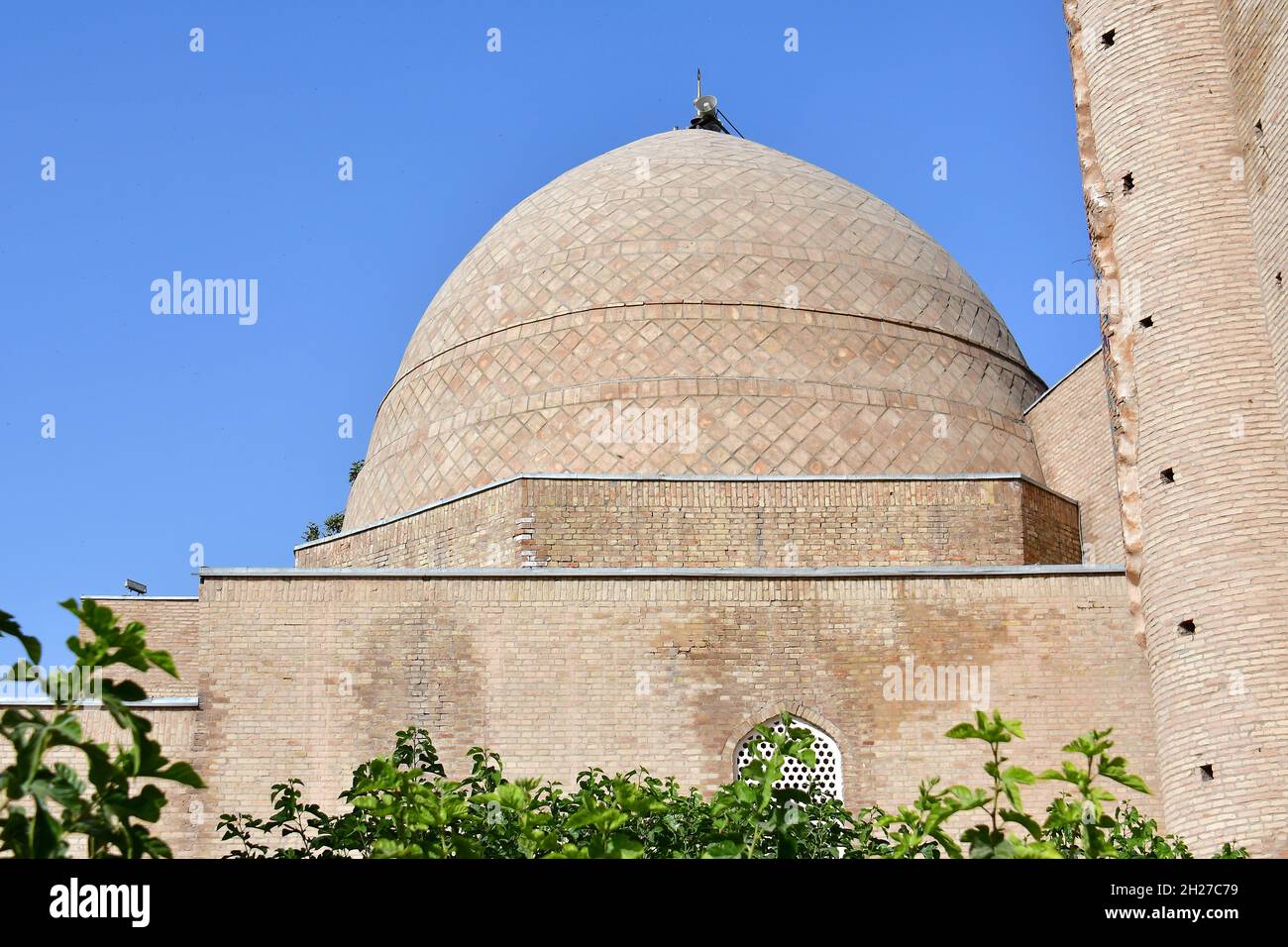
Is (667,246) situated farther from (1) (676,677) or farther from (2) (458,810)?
(2) (458,810)

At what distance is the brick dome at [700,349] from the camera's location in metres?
12.1

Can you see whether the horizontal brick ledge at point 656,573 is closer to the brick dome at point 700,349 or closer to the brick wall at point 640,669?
the brick wall at point 640,669

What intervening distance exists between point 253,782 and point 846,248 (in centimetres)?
702

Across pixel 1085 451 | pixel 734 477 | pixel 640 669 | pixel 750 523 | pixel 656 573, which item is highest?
pixel 1085 451

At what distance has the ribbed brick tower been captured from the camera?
8.41 m

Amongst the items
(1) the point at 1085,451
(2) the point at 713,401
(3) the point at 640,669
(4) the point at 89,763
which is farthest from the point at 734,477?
(4) the point at 89,763

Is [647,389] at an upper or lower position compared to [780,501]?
upper

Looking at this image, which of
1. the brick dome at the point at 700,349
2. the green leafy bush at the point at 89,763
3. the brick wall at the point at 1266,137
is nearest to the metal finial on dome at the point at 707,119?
the brick dome at the point at 700,349

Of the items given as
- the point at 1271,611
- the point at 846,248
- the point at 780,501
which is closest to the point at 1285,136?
the point at 1271,611

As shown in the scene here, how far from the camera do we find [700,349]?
12.5 m

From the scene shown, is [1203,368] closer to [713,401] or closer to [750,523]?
[750,523]

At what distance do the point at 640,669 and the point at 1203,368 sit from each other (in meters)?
3.79

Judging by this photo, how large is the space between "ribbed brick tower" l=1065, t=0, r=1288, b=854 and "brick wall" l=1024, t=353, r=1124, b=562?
7.02ft

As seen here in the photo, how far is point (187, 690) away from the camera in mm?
12344
